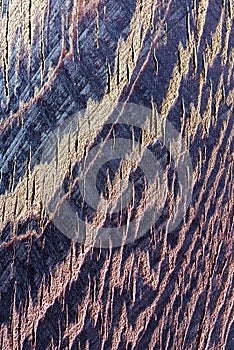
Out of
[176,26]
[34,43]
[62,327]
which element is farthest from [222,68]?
[62,327]

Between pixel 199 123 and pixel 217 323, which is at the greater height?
pixel 199 123

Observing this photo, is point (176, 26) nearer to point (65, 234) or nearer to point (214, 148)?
point (214, 148)

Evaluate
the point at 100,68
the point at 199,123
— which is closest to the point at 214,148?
the point at 199,123

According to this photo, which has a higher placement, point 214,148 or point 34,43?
point 34,43

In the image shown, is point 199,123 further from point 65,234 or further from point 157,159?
point 65,234

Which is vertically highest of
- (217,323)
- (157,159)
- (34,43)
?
(34,43)
